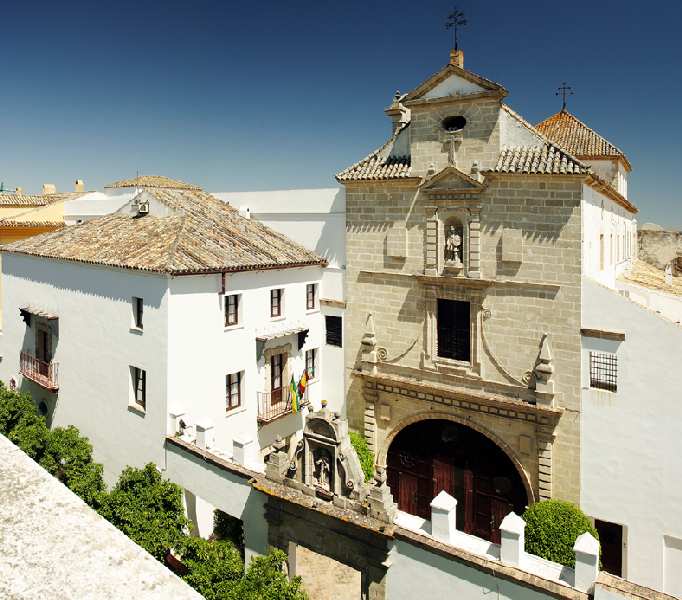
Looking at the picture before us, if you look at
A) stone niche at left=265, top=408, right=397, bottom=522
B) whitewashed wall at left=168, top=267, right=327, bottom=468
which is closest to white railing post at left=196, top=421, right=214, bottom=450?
whitewashed wall at left=168, top=267, right=327, bottom=468

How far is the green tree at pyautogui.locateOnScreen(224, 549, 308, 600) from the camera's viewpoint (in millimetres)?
10602

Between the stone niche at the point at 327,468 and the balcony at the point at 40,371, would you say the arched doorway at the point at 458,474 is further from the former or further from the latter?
the balcony at the point at 40,371

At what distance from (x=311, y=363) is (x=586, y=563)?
12081 mm

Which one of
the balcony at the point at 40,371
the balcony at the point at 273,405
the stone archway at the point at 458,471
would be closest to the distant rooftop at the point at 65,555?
the balcony at the point at 273,405

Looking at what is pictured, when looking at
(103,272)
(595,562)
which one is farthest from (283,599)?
(103,272)

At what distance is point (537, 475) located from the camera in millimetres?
16078

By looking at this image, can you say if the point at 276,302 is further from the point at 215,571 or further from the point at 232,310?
the point at 215,571

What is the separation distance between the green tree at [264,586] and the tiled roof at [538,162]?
11.5 meters

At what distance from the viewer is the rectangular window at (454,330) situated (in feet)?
56.9

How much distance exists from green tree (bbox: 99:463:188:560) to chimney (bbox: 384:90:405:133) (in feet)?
43.3

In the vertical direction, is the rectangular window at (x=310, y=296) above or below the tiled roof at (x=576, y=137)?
below

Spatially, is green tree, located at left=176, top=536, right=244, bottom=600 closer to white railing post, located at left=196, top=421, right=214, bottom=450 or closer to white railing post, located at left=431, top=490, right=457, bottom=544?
white railing post, located at left=196, top=421, right=214, bottom=450

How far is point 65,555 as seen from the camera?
241 centimetres

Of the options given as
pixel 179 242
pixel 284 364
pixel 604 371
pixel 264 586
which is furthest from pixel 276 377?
pixel 604 371
